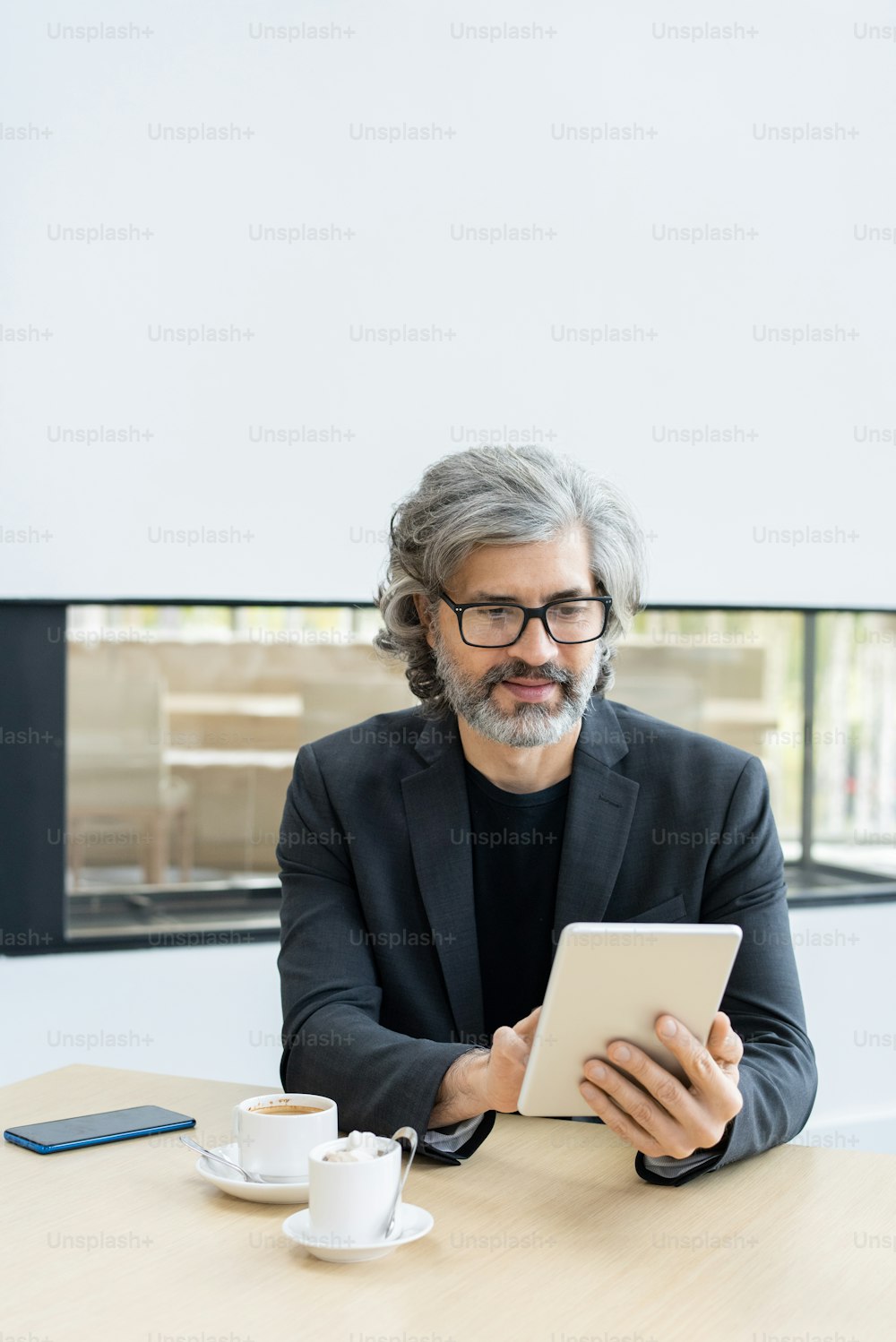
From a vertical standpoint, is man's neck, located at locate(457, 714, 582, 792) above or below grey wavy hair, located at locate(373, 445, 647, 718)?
below

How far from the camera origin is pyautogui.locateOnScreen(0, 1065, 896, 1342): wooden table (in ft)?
3.43

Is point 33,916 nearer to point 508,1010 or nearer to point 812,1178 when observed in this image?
point 508,1010

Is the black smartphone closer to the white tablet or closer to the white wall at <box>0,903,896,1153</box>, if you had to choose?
the white tablet

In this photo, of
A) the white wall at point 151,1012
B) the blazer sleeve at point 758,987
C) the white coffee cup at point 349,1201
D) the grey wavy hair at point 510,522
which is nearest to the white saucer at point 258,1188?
the white coffee cup at point 349,1201

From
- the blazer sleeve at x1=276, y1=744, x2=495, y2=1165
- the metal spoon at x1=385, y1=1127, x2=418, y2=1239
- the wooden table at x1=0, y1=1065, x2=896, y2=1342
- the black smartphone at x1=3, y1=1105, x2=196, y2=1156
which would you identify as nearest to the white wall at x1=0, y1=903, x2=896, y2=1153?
the blazer sleeve at x1=276, y1=744, x2=495, y2=1165

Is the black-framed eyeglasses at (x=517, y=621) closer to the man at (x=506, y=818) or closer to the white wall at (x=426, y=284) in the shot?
the man at (x=506, y=818)

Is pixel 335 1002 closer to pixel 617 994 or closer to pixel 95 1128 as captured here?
pixel 95 1128

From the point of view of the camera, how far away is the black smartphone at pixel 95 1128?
144 cm

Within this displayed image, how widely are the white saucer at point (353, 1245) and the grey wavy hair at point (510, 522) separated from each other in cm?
91

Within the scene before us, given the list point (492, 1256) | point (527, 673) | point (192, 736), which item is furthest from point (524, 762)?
point (192, 736)

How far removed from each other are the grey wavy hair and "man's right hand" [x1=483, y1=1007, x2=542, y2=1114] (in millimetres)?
698

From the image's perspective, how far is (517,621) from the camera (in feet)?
5.93

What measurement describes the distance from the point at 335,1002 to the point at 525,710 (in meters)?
0.46

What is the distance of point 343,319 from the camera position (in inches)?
124
